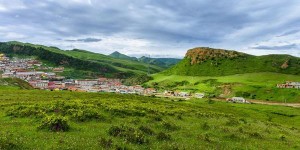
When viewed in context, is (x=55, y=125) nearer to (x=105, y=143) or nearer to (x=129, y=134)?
(x=105, y=143)

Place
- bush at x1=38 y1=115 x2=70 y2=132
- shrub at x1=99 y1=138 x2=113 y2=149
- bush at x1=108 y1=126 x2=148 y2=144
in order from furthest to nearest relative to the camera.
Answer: bush at x1=38 y1=115 x2=70 y2=132 < bush at x1=108 y1=126 x2=148 y2=144 < shrub at x1=99 y1=138 x2=113 y2=149

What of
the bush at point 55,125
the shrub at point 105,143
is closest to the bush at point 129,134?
the shrub at point 105,143

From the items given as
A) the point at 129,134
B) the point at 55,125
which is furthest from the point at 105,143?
the point at 55,125

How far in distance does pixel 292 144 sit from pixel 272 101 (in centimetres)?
14306

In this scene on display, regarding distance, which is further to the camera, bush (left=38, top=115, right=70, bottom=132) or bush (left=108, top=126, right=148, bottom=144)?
bush (left=38, top=115, right=70, bottom=132)

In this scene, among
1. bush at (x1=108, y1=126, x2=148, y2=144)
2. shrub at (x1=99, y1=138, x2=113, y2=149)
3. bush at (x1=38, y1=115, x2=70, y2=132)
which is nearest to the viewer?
shrub at (x1=99, y1=138, x2=113, y2=149)

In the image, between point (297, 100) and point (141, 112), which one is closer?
point (141, 112)

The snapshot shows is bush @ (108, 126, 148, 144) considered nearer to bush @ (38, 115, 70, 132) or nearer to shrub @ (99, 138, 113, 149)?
shrub @ (99, 138, 113, 149)

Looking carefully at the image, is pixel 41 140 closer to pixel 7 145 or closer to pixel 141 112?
pixel 7 145

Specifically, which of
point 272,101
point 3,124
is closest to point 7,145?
point 3,124

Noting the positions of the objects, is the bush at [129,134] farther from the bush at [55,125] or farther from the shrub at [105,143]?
the bush at [55,125]

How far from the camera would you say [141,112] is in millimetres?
43469

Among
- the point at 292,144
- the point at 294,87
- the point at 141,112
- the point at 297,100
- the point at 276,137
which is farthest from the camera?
the point at 294,87

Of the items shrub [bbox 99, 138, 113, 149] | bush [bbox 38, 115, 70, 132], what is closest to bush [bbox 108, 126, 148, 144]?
shrub [bbox 99, 138, 113, 149]
